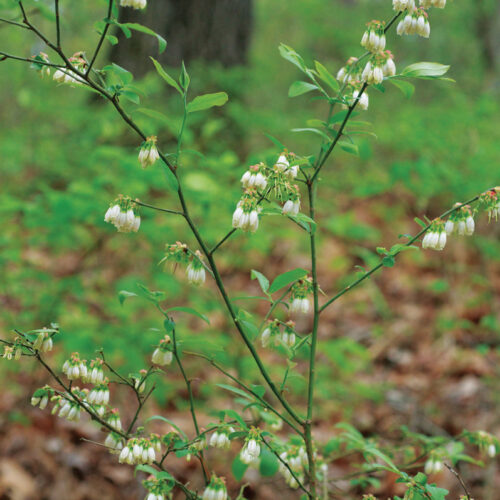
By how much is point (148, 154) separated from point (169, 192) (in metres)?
2.22

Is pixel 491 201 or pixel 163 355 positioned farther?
pixel 163 355

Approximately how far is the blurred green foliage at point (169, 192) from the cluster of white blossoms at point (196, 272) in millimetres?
142

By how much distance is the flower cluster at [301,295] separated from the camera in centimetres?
119

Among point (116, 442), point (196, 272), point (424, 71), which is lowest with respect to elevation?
point (116, 442)

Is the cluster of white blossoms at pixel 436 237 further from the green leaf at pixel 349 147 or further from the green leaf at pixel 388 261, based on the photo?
the green leaf at pixel 349 147

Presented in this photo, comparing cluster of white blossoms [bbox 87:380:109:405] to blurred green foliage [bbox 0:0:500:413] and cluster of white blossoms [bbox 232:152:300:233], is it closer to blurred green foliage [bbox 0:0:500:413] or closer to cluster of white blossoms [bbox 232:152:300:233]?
blurred green foliage [bbox 0:0:500:413]

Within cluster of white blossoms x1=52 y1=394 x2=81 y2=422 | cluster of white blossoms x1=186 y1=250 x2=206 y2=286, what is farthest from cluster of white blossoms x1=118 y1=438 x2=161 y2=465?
cluster of white blossoms x1=186 y1=250 x2=206 y2=286

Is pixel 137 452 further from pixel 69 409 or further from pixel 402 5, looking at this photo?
pixel 402 5

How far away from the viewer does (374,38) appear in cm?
101

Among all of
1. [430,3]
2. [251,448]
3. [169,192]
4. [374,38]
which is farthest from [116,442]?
[169,192]

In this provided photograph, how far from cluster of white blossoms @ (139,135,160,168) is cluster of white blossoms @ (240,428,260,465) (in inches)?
24.8

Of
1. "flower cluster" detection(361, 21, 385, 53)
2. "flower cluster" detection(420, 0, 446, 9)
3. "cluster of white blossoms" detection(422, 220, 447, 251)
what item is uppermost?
"flower cluster" detection(420, 0, 446, 9)

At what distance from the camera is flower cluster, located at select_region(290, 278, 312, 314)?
1193mm

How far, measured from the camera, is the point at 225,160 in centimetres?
231
